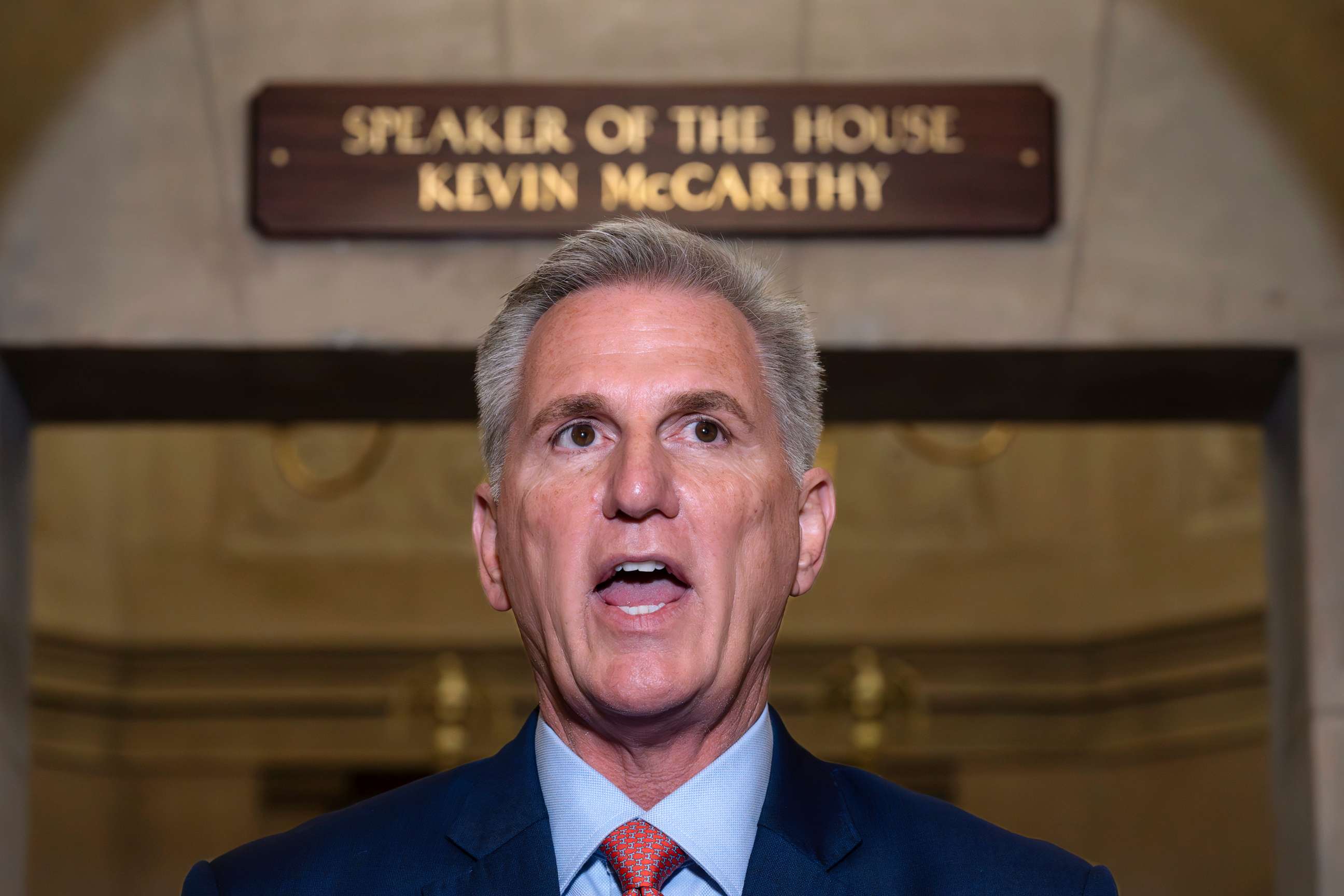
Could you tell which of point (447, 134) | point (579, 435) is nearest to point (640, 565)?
point (579, 435)

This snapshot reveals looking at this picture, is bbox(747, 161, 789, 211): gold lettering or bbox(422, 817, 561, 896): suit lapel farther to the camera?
bbox(747, 161, 789, 211): gold lettering

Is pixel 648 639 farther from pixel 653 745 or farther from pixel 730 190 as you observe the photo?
pixel 730 190

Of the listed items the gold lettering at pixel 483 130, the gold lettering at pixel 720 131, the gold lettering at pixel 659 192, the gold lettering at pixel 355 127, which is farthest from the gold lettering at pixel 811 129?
the gold lettering at pixel 355 127

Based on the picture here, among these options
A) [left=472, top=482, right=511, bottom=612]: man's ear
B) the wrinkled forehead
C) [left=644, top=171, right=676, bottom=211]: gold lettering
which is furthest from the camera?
[left=644, top=171, right=676, bottom=211]: gold lettering

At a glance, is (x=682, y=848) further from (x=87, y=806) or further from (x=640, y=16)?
(x=87, y=806)

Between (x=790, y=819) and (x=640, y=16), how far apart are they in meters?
2.17

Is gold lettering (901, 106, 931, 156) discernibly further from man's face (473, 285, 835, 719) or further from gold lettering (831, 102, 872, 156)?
man's face (473, 285, 835, 719)

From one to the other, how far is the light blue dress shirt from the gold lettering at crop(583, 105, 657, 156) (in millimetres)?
1870

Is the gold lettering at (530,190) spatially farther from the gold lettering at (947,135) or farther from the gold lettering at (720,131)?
the gold lettering at (947,135)

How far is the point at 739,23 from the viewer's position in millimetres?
3566

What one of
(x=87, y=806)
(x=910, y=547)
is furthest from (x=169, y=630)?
(x=910, y=547)

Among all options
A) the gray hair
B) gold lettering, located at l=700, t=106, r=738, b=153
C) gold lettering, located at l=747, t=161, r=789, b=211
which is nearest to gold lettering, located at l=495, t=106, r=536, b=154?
gold lettering, located at l=700, t=106, r=738, b=153

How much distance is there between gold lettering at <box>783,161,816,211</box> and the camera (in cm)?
348

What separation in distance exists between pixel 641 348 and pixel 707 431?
11cm
